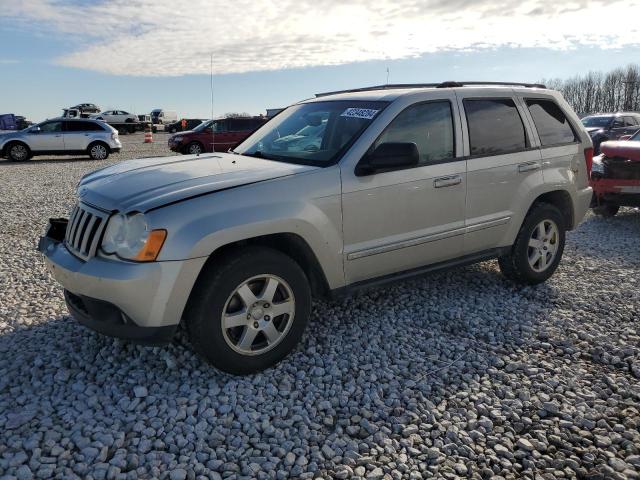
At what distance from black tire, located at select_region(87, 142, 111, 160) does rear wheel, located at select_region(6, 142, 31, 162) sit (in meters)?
2.12

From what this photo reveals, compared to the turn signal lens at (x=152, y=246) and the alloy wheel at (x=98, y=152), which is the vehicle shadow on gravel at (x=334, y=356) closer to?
the turn signal lens at (x=152, y=246)

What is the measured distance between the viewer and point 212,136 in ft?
68.0

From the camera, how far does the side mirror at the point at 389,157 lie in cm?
359

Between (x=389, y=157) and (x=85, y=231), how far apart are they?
80.0 inches

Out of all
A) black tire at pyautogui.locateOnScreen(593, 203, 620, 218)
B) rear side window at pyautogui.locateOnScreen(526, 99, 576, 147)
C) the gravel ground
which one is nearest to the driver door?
the gravel ground

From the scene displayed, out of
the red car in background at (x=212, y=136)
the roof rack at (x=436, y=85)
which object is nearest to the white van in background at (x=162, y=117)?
the red car in background at (x=212, y=136)

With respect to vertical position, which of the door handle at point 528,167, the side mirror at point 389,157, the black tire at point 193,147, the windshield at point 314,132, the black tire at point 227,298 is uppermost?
the windshield at point 314,132

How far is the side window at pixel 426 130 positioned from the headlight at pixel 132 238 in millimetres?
→ 1741

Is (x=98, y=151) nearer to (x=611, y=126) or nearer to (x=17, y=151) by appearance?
(x=17, y=151)

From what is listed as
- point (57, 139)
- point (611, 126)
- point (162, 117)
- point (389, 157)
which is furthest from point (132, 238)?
point (162, 117)

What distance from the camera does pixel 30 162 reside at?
62.3 ft

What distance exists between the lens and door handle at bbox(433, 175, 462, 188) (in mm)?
4090

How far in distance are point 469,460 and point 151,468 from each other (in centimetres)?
158

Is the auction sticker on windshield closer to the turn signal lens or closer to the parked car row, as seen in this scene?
the turn signal lens
